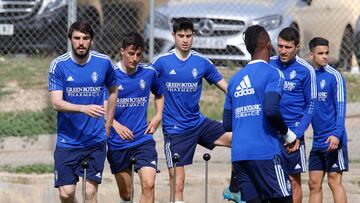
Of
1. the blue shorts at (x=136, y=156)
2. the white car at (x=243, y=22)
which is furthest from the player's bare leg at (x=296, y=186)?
the white car at (x=243, y=22)

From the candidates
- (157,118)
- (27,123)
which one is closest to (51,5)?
(27,123)

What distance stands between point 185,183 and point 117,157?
126 cm

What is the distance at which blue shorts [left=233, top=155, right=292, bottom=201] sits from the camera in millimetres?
10102

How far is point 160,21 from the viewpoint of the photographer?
17.4 m

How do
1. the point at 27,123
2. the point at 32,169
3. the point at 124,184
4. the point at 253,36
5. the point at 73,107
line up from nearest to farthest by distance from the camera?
1. the point at 253,36
2. the point at 73,107
3. the point at 124,184
4. the point at 32,169
5. the point at 27,123

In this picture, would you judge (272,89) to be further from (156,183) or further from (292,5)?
(292,5)

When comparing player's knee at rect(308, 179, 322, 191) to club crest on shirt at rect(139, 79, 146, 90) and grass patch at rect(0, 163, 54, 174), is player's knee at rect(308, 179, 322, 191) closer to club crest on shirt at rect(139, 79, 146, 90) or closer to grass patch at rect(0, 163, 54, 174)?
club crest on shirt at rect(139, 79, 146, 90)

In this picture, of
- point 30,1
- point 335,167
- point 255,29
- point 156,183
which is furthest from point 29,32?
point 255,29

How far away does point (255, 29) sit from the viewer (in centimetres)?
1011

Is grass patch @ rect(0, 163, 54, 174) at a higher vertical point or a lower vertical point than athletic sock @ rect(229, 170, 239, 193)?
higher

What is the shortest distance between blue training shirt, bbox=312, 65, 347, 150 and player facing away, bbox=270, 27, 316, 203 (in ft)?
1.13

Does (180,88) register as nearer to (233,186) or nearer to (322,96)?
(233,186)

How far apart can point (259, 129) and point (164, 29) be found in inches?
289

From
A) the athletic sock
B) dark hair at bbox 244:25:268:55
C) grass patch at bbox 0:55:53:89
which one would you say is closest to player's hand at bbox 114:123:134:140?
the athletic sock
